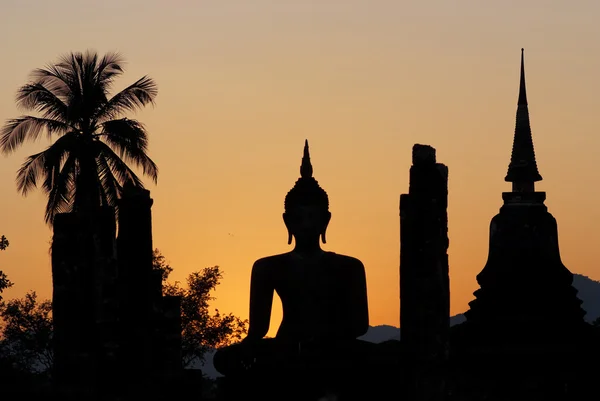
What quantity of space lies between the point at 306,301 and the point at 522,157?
26652 mm

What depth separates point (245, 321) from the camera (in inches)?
2911

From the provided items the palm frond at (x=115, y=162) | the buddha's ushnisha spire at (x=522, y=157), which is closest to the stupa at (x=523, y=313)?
the buddha's ushnisha spire at (x=522, y=157)

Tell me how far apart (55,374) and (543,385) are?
21.6m

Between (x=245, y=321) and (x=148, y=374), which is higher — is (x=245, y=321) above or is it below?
above

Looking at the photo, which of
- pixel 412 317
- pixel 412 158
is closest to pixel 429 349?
pixel 412 317

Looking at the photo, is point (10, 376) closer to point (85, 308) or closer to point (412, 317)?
point (85, 308)

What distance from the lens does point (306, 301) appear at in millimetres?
32562

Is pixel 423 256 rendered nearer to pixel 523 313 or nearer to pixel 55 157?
pixel 523 313

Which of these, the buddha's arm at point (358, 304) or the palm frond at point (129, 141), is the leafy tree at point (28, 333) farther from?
the buddha's arm at point (358, 304)

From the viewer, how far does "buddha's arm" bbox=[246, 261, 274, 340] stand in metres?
32.9

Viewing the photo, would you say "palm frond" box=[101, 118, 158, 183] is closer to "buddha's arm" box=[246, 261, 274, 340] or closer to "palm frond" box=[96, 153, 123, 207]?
"palm frond" box=[96, 153, 123, 207]

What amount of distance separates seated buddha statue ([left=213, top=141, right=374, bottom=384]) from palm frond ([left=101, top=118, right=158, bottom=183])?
1000 inches

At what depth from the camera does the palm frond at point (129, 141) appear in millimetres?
58125

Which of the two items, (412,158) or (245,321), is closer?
(412,158)
